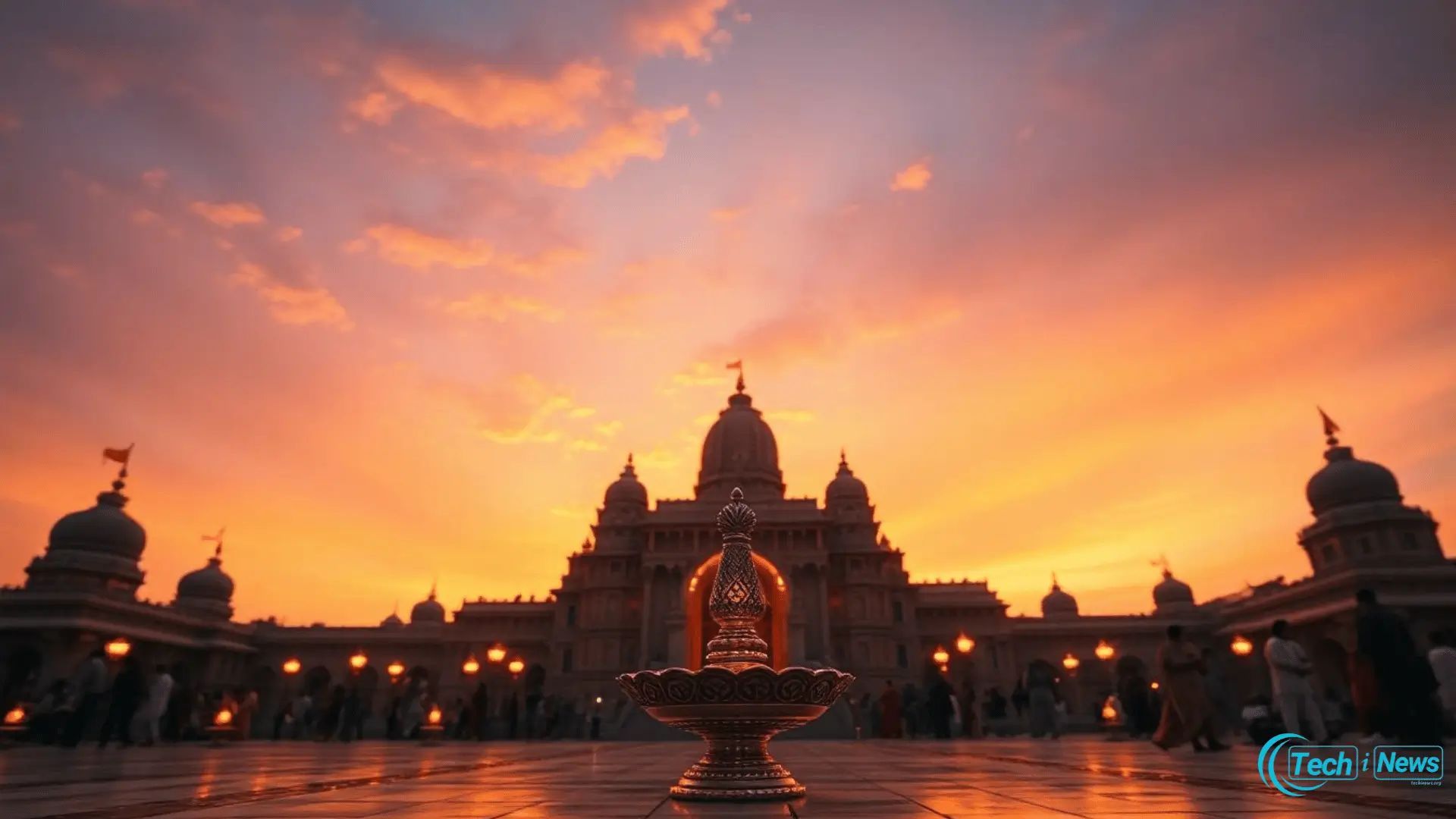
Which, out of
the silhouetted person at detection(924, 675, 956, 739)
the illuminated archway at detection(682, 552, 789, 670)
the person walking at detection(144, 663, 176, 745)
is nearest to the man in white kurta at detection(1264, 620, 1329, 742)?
the illuminated archway at detection(682, 552, 789, 670)

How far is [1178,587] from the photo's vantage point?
2461 inches

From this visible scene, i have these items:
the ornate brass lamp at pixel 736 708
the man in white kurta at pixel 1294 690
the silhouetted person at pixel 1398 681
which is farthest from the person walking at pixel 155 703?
the silhouetted person at pixel 1398 681

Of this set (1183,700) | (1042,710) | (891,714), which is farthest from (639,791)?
(1042,710)

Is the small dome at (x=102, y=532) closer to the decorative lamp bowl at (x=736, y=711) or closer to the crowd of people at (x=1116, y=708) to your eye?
the crowd of people at (x=1116, y=708)

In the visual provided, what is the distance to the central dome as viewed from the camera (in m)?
56.1

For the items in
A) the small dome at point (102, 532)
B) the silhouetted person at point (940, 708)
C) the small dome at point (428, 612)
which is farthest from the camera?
the small dome at point (428, 612)

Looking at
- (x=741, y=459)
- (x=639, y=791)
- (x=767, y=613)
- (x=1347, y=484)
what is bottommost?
(x=639, y=791)

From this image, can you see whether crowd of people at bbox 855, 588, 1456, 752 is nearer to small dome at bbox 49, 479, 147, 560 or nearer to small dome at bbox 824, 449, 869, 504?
small dome at bbox 824, 449, 869, 504

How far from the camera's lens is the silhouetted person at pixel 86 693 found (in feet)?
59.1

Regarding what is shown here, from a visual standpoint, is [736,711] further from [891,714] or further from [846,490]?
[846,490]

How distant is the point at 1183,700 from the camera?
13758 millimetres

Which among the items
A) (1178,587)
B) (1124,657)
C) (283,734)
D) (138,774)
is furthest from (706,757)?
(1178,587)

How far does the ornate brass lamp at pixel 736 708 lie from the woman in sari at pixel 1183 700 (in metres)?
10.1

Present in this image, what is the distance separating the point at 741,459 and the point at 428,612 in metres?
36.6
